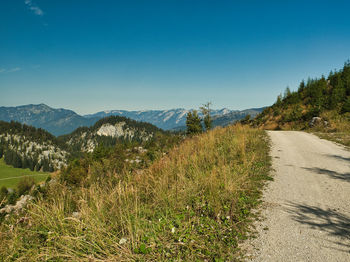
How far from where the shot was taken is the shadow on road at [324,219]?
10.7 feet

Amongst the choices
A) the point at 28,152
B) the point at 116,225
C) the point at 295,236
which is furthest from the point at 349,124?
the point at 28,152

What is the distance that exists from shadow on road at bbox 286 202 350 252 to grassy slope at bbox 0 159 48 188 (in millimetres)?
150879

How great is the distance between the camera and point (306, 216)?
12.8ft

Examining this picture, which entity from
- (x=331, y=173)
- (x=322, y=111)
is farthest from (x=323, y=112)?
(x=331, y=173)

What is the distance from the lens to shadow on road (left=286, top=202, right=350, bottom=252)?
3.27 metres

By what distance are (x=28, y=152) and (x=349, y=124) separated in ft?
802

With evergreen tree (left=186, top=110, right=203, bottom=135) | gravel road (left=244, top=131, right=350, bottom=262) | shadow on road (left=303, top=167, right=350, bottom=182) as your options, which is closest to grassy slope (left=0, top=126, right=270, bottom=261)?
gravel road (left=244, top=131, right=350, bottom=262)

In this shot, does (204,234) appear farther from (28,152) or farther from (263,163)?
(28,152)

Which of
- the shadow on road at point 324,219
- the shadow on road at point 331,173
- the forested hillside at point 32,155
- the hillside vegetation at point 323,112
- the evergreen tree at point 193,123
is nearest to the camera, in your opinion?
the shadow on road at point 324,219

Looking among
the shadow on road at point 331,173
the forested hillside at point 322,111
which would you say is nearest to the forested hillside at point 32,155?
the forested hillside at point 322,111

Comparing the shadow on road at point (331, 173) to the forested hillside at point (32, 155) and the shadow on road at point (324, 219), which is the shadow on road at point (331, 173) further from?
the forested hillside at point (32, 155)

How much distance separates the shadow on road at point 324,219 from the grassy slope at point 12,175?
5940 inches

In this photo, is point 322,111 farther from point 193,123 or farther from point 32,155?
point 32,155

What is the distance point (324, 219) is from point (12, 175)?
192334 millimetres
